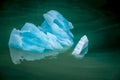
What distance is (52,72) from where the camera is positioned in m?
1.34

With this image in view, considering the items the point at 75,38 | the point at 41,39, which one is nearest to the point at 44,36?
the point at 41,39

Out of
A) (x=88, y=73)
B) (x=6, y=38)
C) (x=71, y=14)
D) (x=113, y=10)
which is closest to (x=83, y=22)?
(x=71, y=14)

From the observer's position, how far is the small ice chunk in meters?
1.36

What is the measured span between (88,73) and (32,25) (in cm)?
39

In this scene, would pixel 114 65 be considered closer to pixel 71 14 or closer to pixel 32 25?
pixel 71 14

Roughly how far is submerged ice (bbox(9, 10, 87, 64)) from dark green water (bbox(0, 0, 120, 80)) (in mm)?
28

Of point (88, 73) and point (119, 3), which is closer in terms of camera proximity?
point (88, 73)

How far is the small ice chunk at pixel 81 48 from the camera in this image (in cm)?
136

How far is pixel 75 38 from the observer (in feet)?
4.57

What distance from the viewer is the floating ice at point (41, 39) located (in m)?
1.38

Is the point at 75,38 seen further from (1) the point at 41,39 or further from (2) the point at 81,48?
(1) the point at 41,39

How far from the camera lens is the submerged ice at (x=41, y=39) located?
4.53 feet

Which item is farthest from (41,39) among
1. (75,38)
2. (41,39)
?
(75,38)

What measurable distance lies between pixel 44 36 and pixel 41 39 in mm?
23
